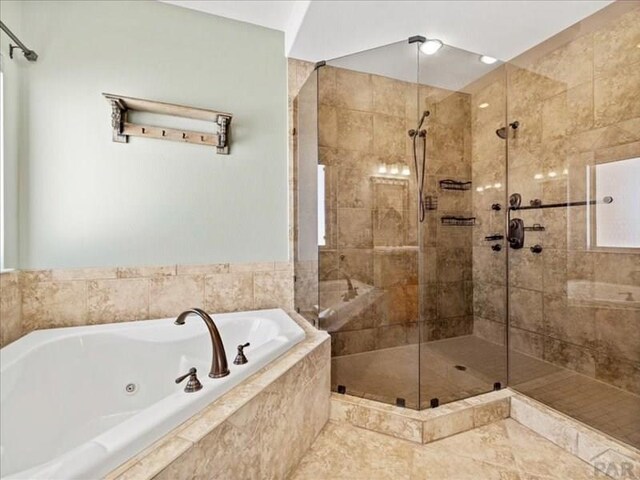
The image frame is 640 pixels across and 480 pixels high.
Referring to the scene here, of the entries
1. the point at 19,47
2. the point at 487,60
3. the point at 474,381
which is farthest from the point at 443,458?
the point at 19,47

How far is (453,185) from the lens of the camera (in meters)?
2.52

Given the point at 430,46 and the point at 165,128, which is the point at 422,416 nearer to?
the point at 165,128

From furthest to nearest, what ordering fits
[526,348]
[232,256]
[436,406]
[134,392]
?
1. [526,348]
2. [232,256]
3. [436,406]
4. [134,392]

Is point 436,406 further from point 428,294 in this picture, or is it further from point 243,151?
point 243,151

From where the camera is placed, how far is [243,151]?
6.94 ft

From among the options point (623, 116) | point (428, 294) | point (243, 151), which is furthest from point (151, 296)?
point (623, 116)

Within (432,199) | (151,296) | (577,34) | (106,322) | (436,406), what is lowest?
(436,406)

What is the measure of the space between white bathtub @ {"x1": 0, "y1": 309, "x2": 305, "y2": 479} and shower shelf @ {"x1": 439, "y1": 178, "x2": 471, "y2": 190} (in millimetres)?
1636

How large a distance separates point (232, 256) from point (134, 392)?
0.92 metres

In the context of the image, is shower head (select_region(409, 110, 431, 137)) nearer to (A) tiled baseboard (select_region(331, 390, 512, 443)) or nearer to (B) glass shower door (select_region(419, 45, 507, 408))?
(B) glass shower door (select_region(419, 45, 507, 408))

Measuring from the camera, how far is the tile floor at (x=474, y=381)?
5.22 ft

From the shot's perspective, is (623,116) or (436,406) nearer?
(436,406)

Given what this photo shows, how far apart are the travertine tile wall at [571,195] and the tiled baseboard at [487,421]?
611 mm

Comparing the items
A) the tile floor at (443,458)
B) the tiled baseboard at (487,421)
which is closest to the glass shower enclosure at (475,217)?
the tiled baseboard at (487,421)
